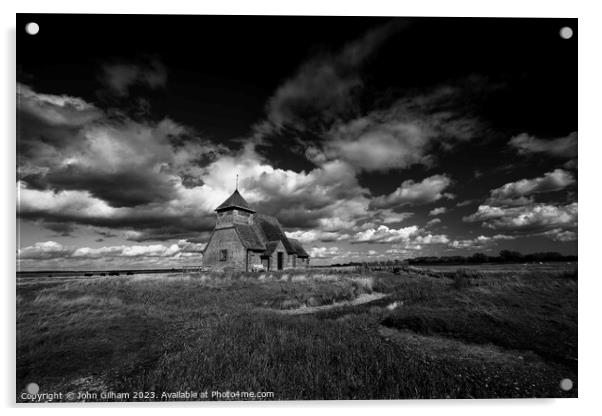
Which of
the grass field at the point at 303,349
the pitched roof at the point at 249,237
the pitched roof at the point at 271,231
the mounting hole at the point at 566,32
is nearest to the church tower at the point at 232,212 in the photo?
the pitched roof at the point at 249,237

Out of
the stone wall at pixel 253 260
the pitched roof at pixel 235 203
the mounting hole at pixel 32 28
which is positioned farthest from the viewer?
the pitched roof at pixel 235 203

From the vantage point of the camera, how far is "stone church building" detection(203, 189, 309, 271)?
2144 cm

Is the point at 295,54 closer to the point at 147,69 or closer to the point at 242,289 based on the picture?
the point at 147,69

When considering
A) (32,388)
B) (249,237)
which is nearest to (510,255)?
(32,388)

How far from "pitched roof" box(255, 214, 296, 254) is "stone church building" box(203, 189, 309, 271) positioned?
0.15 metres

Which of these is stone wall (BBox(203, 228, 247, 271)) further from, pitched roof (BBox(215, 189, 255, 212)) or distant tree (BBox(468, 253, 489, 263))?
distant tree (BBox(468, 253, 489, 263))

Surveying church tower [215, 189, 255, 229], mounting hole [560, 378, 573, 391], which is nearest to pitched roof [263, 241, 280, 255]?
church tower [215, 189, 255, 229]

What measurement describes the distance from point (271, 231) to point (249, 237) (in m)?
4.01

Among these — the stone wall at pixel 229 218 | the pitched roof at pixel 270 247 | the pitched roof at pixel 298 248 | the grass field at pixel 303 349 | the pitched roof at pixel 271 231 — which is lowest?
the pitched roof at pixel 298 248

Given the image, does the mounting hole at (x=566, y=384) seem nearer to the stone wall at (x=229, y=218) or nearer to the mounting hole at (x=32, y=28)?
the mounting hole at (x=32, y=28)

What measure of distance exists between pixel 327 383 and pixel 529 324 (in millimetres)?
5043

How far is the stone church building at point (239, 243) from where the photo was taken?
21.4 meters

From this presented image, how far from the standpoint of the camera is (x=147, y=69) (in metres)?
6.10

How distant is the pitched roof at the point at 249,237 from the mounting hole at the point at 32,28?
16.7m
